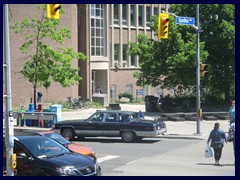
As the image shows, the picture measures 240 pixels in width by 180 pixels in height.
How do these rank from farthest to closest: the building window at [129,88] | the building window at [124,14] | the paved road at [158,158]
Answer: the building window at [129,88]
the building window at [124,14]
the paved road at [158,158]

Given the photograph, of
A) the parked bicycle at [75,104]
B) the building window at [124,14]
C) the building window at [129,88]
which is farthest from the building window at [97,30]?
the parked bicycle at [75,104]

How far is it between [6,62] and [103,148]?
914cm

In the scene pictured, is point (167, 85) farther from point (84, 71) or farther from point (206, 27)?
point (84, 71)

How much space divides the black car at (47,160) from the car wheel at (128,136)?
331 inches

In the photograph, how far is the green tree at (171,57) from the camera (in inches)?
1318

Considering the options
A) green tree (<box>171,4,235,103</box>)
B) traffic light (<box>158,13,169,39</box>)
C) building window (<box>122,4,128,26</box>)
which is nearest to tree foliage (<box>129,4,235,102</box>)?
green tree (<box>171,4,235,103</box>)

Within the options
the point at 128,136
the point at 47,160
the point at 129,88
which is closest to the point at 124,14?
the point at 129,88

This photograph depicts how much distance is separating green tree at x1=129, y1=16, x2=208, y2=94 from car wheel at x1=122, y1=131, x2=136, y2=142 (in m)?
12.1

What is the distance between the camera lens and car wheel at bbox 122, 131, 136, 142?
72.2 feet

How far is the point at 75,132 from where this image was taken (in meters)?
22.9

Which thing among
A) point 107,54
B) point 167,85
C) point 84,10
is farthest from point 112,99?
point 167,85

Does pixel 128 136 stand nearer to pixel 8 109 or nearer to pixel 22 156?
pixel 22 156

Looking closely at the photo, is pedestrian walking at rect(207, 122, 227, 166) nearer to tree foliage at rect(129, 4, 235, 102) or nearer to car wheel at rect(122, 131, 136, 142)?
car wheel at rect(122, 131, 136, 142)

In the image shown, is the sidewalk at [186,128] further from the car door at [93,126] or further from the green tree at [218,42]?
the green tree at [218,42]
